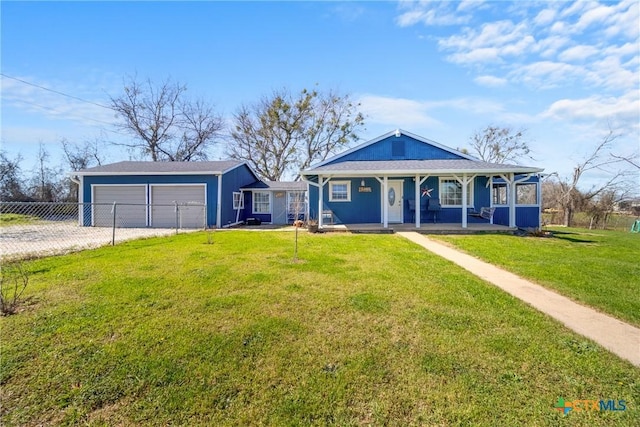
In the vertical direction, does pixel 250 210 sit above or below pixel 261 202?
below

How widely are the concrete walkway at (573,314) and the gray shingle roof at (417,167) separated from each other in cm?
610

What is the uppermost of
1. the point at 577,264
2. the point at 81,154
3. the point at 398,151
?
the point at 81,154

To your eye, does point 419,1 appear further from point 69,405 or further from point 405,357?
point 69,405

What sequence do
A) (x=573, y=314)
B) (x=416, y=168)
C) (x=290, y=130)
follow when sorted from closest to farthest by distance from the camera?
(x=573, y=314), (x=416, y=168), (x=290, y=130)

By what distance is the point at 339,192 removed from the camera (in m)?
13.6

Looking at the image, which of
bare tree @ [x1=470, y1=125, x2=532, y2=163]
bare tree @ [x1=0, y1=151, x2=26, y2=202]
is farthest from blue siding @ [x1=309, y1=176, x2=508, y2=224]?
bare tree @ [x1=0, y1=151, x2=26, y2=202]

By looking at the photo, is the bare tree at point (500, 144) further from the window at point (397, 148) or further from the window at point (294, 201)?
the window at point (294, 201)

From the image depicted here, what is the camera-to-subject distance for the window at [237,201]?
55.0 ft

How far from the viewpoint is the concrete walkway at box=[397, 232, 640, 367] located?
121 inches

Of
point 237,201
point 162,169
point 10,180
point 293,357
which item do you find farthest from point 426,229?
point 10,180

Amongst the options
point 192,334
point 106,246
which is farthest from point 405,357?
point 106,246

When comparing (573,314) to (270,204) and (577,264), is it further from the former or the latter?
(270,204)

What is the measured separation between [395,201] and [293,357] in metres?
11.6

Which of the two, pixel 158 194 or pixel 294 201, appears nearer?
pixel 158 194
